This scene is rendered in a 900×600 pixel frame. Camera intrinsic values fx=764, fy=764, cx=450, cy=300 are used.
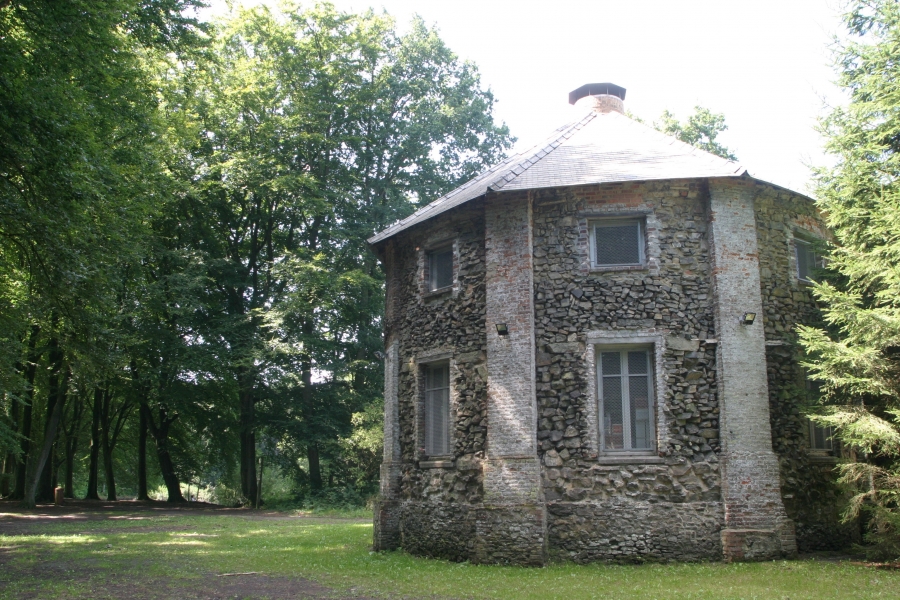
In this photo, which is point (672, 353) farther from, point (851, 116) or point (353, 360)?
point (353, 360)

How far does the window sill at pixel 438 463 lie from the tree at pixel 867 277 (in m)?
6.37

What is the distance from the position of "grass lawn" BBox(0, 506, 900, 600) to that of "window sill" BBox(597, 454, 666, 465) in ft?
5.42

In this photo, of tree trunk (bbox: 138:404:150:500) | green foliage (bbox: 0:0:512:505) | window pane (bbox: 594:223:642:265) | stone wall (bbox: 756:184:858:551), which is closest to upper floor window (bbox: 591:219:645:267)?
window pane (bbox: 594:223:642:265)

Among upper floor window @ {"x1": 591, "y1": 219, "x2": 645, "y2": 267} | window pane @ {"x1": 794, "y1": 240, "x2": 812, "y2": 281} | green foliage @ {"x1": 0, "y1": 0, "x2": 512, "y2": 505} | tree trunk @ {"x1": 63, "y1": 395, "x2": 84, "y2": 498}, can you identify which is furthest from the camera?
tree trunk @ {"x1": 63, "y1": 395, "x2": 84, "y2": 498}

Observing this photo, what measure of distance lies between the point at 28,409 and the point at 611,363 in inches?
1061

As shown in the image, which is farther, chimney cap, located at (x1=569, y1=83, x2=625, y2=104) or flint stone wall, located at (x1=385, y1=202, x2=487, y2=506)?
chimney cap, located at (x1=569, y1=83, x2=625, y2=104)

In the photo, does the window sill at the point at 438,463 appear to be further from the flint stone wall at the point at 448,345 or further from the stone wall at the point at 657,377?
the stone wall at the point at 657,377

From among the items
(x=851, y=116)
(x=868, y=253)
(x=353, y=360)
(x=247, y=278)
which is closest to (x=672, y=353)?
(x=868, y=253)

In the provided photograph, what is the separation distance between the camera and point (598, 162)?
14.4 m

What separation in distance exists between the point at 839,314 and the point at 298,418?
22.5m

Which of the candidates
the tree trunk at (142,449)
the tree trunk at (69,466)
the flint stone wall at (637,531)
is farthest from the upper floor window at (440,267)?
the tree trunk at (69,466)

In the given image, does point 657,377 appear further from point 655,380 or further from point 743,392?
point 743,392

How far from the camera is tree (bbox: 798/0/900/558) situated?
12031 mm

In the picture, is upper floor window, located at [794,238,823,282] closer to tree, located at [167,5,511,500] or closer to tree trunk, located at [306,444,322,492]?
tree, located at [167,5,511,500]
